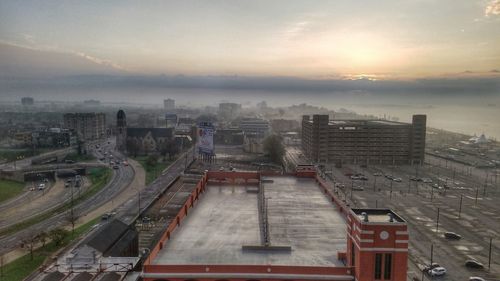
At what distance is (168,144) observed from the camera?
44844 mm

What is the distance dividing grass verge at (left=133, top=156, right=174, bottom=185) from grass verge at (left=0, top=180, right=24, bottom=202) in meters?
8.86

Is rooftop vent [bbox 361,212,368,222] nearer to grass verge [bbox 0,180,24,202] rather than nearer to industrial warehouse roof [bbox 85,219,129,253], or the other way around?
industrial warehouse roof [bbox 85,219,129,253]

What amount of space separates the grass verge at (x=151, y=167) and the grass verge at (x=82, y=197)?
10.6 feet

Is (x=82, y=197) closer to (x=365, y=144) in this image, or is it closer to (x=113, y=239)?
(x=113, y=239)

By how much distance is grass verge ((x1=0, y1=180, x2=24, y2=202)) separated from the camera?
26.3m

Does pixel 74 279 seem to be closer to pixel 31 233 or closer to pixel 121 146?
pixel 31 233

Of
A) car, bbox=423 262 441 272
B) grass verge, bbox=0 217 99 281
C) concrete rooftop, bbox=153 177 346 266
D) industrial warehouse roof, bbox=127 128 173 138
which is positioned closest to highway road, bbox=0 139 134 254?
grass verge, bbox=0 217 99 281

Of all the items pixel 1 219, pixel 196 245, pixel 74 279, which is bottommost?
pixel 1 219

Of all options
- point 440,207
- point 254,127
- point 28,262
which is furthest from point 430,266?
point 254,127

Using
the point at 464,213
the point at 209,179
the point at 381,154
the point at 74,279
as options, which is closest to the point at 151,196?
the point at 209,179

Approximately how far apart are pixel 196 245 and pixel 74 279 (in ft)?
12.5

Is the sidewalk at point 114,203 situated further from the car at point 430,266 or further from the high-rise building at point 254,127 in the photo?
the high-rise building at point 254,127

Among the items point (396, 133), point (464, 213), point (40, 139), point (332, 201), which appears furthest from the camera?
point (40, 139)

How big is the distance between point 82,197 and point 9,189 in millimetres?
6312
